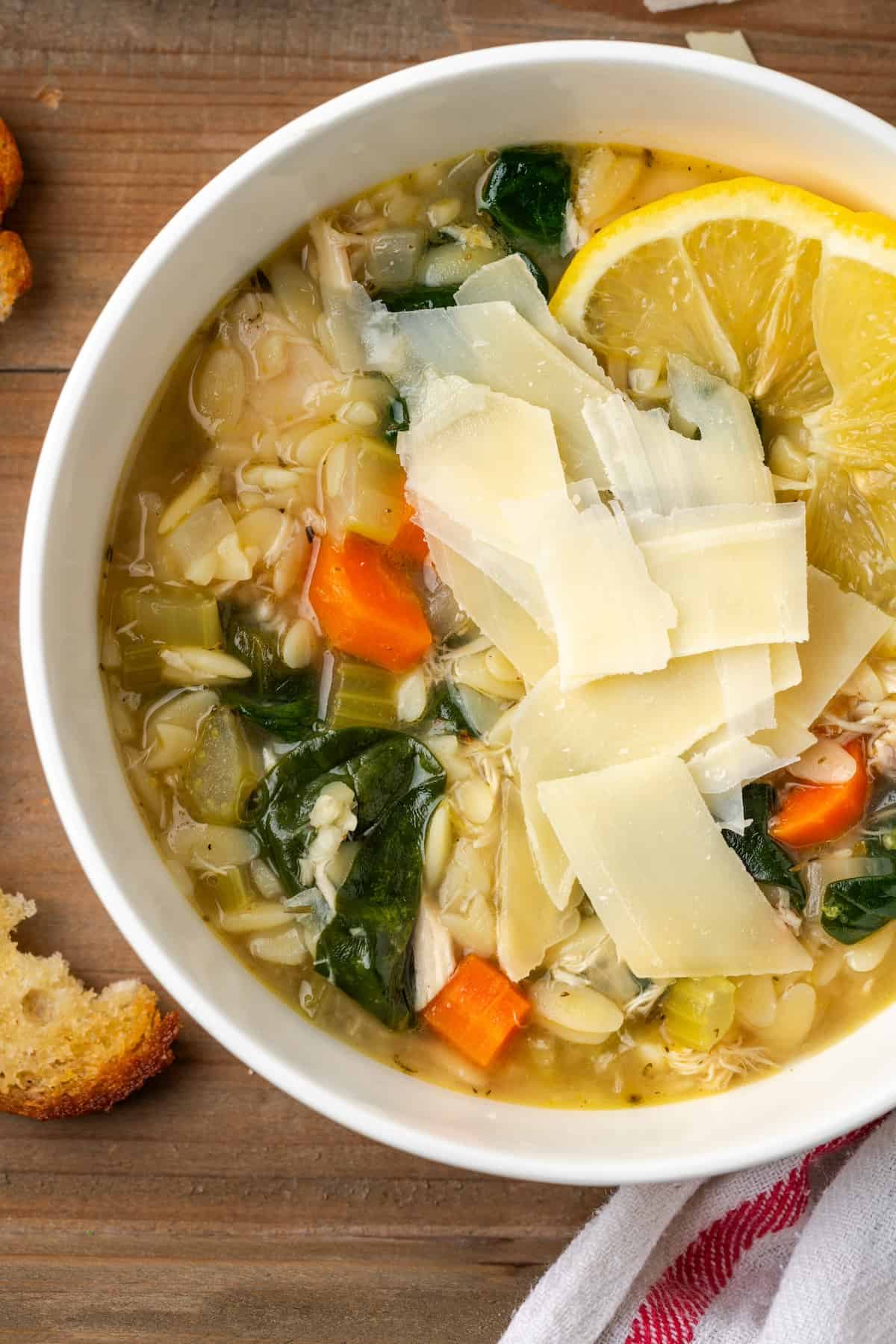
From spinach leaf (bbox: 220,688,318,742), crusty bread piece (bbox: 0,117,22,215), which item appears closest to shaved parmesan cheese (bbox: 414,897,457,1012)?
spinach leaf (bbox: 220,688,318,742)

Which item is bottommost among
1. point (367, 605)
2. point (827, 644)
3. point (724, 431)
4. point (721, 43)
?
point (367, 605)

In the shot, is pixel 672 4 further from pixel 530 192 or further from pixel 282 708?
pixel 282 708

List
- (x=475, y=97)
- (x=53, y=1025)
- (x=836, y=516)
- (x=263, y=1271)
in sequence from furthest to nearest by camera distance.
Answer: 1. (x=263, y=1271)
2. (x=53, y=1025)
3. (x=836, y=516)
4. (x=475, y=97)

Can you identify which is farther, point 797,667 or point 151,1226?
point 151,1226

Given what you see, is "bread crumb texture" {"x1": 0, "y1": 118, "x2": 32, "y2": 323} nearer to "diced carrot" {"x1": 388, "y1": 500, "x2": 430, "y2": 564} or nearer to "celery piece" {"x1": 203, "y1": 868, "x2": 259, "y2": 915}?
"diced carrot" {"x1": 388, "y1": 500, "x2": 430, "y2": 564}

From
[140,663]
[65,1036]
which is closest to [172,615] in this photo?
[140,663]

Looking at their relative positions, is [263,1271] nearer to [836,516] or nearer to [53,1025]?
[53,1025]

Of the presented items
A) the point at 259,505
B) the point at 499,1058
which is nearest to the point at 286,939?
the point at 499,1058
